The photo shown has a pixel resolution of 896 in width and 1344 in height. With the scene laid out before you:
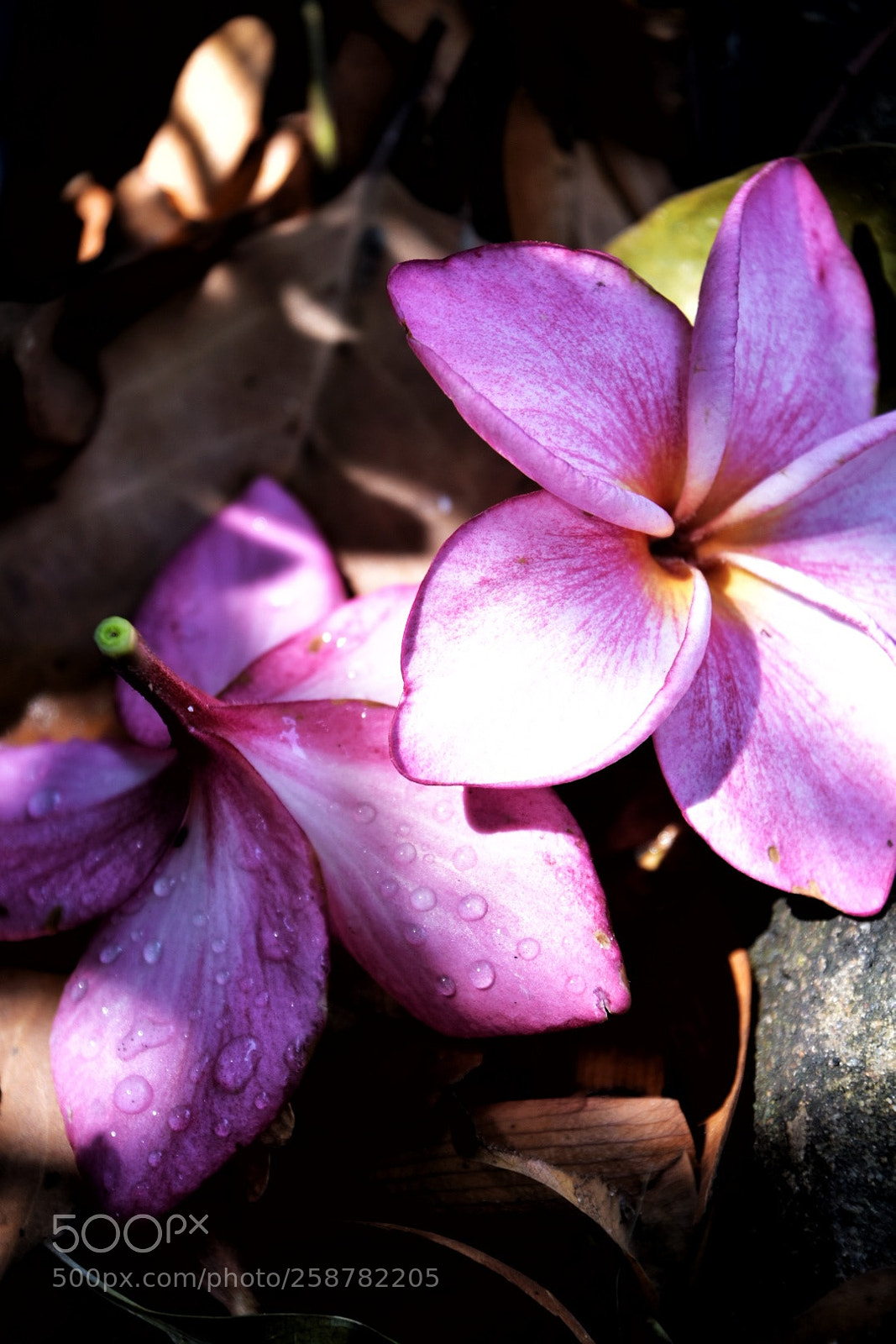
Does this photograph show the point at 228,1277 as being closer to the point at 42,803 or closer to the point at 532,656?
the point at 42,803

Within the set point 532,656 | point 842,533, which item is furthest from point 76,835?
point 842,533

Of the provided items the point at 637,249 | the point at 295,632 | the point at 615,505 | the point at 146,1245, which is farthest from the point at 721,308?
the point at 146,1245

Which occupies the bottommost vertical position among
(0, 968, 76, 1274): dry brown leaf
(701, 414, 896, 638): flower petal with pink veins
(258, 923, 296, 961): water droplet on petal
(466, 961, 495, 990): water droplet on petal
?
(0, 968, 76, 1274): dry brown leaf

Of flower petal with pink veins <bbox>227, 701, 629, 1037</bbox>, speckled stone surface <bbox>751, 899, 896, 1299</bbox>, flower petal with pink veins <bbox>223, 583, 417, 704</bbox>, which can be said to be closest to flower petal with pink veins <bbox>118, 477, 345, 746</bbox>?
flower petal with pink veins <bbox>223, 583, 417, 704</bbox>

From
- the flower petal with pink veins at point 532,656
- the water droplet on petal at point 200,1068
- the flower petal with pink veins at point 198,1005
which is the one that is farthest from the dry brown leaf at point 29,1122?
the flower petal with pink veins at point 532,656

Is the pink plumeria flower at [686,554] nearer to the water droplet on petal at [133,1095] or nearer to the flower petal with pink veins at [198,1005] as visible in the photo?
the flower petal with pink veins at [198,1005]

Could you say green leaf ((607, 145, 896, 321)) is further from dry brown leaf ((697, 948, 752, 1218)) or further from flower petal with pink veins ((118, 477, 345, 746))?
dry brown leaf ((697, 948, 752, 1218))

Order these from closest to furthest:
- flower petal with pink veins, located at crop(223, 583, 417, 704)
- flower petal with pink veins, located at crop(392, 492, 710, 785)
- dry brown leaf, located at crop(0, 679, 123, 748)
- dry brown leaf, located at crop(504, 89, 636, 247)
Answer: flower petal with pink veins, located at crop(392, 492, 710, 785) < flower petal with pink veins, located at crop(223, 583, 417, 704) < dry brown leaf, located at crop(0, 679, 123, 748) < dry brown leaf, located at crop(504, 89, 636, 247)

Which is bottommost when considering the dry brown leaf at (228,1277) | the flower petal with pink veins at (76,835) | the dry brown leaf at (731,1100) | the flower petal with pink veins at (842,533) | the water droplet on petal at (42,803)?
the dry brown leaf at (731,1100)
